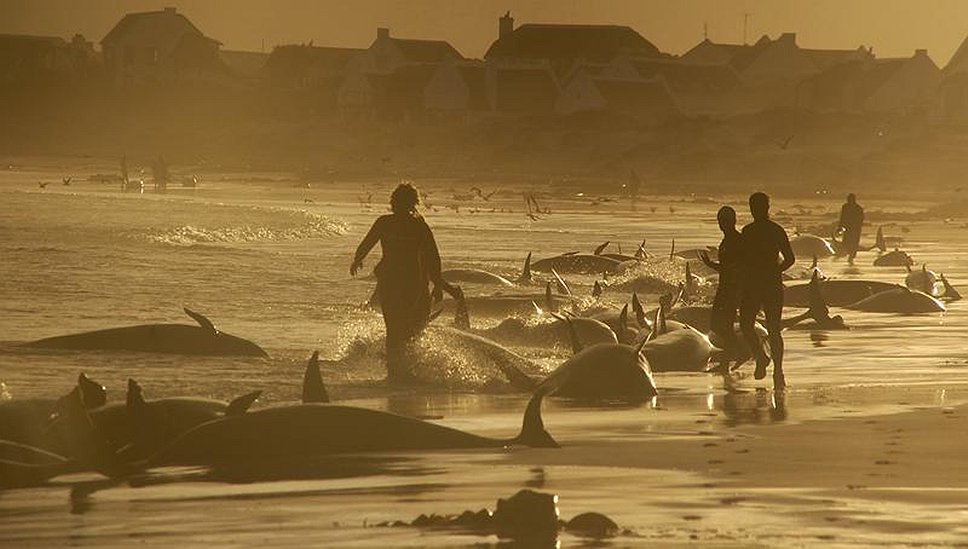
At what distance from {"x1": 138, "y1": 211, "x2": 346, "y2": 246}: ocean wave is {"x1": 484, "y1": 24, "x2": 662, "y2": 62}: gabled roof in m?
79.0

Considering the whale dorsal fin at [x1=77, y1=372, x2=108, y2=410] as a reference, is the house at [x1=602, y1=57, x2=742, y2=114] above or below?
above

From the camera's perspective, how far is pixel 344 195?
80.8 meters

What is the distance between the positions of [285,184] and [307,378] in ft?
277

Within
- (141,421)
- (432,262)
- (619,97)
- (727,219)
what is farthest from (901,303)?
(619,97)

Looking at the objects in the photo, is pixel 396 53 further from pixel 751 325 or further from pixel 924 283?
pixel 751 325

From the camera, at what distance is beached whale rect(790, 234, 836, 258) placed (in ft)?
131

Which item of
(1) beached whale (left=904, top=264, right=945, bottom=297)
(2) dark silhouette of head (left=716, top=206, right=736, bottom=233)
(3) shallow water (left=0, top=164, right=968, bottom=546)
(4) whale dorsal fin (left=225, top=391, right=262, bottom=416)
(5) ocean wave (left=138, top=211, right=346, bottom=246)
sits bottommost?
(5) ocean wave (left=138, top=211, right=346, bottom=246)

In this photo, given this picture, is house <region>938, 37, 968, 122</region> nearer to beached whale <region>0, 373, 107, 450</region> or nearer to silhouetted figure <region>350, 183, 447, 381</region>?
silhouetted figure <region>350, 183, 447, 381</region>

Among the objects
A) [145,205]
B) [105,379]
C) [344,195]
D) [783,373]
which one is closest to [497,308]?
[783,373]

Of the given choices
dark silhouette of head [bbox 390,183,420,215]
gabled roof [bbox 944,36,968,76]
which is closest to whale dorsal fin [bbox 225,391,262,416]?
dark silhouette of head [bbox 390,183,420,215]

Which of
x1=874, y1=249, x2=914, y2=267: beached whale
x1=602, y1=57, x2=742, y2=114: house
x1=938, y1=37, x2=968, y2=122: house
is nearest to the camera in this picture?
x1=874, y1=249, x2=914, y2=267: beached whale

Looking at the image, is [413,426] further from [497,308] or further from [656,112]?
[656,112]

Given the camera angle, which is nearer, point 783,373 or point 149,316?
point 783,373

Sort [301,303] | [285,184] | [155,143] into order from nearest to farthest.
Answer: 1. [301,303]
2. [285,184]
3. [155,143]
